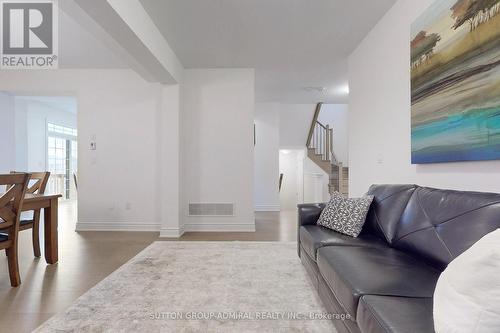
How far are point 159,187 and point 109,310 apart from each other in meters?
2.75

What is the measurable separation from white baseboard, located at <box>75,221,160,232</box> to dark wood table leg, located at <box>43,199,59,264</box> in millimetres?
1572

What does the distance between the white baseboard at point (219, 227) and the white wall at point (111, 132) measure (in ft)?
3.05

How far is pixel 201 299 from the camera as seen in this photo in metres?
2.03

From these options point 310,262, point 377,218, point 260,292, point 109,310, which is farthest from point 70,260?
point 377,218

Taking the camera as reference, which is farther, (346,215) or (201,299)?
(346,215)

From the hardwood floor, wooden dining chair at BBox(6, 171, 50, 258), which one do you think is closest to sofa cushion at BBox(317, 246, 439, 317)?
the hardwood floor

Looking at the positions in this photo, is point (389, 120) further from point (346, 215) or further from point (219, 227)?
point (219, 227)

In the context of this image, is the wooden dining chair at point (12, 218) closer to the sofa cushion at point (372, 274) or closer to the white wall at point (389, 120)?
the sofa cushion at point (372, 274)

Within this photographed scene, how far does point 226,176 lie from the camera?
448 centimetres

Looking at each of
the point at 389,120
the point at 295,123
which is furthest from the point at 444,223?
the point at 295,123

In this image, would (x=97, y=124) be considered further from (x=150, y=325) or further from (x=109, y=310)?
(x=150, y=325)

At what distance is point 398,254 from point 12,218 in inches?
120

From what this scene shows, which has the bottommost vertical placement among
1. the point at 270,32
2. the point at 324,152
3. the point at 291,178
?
the point at 291,178

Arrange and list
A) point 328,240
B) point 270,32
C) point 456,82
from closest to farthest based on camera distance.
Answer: point 456,82 < point 328,240 < point 270,32
